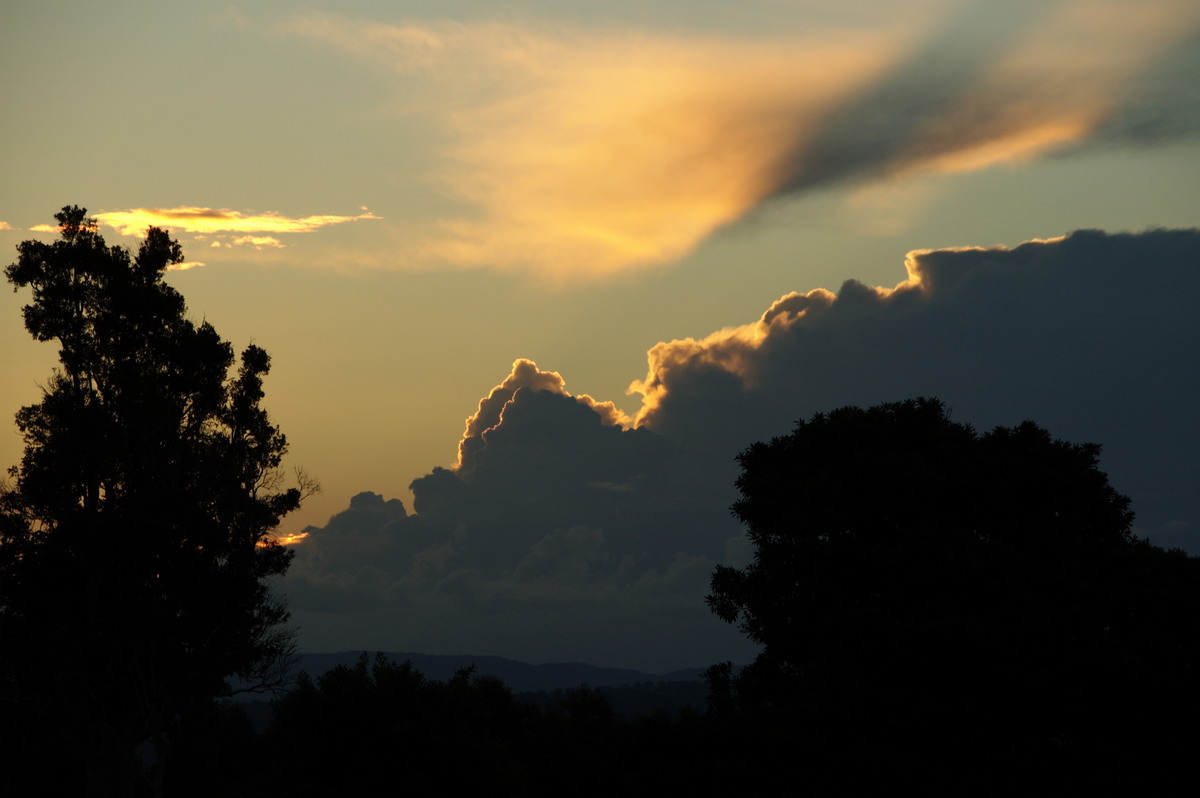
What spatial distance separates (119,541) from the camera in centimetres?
3903

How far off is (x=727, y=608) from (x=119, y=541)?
880 inches

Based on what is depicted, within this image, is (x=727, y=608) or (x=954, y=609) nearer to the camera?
(x=954, y=609)

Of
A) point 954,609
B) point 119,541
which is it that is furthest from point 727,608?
point 119,541

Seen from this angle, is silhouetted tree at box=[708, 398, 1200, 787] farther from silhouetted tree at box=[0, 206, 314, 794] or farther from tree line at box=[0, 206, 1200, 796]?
silhouetted tree at box=[0, 206, 314, 794]

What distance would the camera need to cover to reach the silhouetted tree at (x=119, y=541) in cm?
3884

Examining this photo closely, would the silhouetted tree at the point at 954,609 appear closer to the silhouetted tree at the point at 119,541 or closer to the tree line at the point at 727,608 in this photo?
the tree line at the point at 727,608

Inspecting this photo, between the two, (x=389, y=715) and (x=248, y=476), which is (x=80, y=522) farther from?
(x=389, y=715)

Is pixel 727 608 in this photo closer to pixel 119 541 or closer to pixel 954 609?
pixel 954 609

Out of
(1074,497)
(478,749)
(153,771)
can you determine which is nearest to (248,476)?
(153,771)

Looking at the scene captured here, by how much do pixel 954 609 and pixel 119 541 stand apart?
2861 cm

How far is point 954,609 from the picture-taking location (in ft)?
118

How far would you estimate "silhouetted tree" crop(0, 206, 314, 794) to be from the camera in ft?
127

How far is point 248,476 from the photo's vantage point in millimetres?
44500

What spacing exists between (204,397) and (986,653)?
1231 inches
